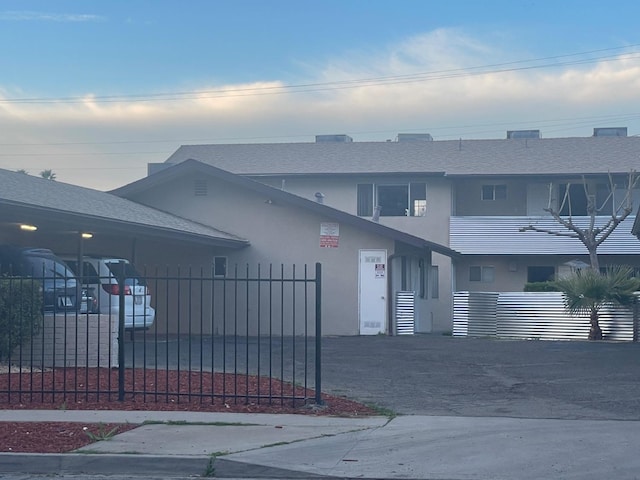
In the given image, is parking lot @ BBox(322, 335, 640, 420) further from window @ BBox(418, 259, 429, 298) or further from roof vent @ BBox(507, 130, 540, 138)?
roof vent @ BBox(507, 130, 540, 138)

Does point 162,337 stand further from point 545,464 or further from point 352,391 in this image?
point 545,464

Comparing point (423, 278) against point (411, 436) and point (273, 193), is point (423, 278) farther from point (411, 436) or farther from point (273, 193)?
point (411, 436)

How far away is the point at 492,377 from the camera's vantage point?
15805mm

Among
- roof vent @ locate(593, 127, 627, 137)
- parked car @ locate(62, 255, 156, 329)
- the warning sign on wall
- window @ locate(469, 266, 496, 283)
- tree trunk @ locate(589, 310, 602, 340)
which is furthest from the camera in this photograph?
roof vent @ locate(593, 127, 627, 137)

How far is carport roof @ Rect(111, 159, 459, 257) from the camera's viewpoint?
2566 cm

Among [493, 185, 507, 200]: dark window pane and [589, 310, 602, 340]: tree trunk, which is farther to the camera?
[493, 185, 507, 200]: dark window pane

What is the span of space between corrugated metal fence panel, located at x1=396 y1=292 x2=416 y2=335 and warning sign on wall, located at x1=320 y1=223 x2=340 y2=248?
223 cm

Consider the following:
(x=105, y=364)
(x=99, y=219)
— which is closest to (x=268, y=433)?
(x=105, y=364)

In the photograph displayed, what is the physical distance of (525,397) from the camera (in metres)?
13.5

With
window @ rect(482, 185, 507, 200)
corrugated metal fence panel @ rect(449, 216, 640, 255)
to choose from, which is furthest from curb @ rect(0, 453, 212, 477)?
window @ rect(482, 185, 507, 200)

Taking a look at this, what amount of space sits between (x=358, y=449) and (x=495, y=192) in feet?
93.1

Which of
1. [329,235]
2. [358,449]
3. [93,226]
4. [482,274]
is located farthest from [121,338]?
[482,274]

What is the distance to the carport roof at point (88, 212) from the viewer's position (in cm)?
1812

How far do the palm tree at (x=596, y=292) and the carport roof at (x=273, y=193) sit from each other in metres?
4.37
